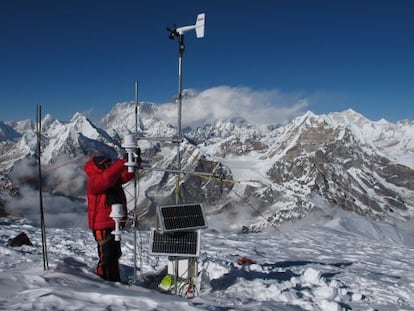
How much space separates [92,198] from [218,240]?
42.2 feet

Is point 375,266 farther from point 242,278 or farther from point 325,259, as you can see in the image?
point 242,278

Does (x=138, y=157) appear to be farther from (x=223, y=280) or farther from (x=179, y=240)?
(x=223, y=280)

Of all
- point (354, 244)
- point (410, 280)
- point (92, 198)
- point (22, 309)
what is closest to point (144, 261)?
point (92, 198)

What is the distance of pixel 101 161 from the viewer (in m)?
9.91

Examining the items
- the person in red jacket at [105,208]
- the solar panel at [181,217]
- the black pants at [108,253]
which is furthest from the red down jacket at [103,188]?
the solar panel at [181,217]

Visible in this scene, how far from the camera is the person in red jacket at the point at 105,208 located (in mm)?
9742

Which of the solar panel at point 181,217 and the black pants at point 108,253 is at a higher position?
the solar panel at point 181,217

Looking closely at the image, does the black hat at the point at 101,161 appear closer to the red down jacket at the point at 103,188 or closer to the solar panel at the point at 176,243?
the red down jacket at the point at 103,188

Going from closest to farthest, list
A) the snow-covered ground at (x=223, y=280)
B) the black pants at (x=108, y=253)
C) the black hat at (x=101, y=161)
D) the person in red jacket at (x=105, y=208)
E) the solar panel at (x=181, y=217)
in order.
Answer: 1. the snow-covered ground at (x=223, y=280)
2. the person in red jacket at (x=105, y=208)
3. the black hat at (x=101, y=161)
4. the black pants at (x=108, y=253)
5. the solar panel at (x=181, y=217)

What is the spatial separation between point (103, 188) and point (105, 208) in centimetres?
64

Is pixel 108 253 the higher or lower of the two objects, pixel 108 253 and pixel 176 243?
the lower

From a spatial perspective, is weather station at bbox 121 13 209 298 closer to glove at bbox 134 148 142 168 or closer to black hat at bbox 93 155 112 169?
glove at bbox 134 148 142 168

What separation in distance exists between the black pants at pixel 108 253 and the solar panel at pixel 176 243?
2.81ft

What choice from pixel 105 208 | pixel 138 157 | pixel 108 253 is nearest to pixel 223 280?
pixel 108 253
